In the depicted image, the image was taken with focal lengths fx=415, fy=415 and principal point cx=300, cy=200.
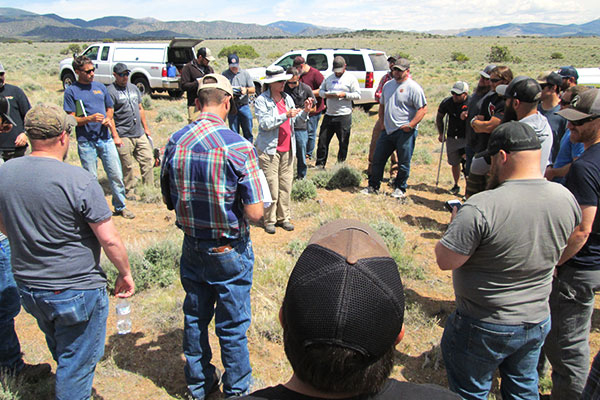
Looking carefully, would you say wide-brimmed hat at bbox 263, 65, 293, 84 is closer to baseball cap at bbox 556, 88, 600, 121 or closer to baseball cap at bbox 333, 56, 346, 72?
baseball cap at bbox 333, 56, 346, 72

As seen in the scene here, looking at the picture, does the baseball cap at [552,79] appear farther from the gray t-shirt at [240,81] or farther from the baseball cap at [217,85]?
the gray t-shirt at [240,81]

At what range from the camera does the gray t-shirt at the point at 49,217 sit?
224 cm

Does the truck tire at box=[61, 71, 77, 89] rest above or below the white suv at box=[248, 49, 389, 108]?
below

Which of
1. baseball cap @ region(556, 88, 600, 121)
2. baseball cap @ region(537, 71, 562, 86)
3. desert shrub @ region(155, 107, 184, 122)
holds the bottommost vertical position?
desert shrub @ region(155, 107, 184, 122)

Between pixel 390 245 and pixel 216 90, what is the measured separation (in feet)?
11.0

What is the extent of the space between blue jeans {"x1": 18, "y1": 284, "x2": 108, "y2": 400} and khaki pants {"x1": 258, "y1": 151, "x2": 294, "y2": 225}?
3.19 m

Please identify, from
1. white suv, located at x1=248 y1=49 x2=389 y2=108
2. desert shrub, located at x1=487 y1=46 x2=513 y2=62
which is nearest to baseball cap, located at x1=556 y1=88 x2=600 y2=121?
white suv, located at x1=248 y1=49 x2=389 y2=108

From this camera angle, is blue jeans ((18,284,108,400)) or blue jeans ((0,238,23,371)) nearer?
blue jeans ((18,284,108,400))

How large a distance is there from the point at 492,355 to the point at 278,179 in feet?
13.3

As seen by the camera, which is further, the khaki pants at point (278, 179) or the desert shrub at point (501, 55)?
the desert shrub at point (501, 55)

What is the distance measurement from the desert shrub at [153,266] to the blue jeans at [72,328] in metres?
1.99

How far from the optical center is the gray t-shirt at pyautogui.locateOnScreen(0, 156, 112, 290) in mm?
2236

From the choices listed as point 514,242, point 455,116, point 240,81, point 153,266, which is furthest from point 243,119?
point 514,242

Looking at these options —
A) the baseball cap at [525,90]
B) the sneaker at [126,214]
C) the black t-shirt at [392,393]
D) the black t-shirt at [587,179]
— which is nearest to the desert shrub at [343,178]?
the sneaker at [126,214]
